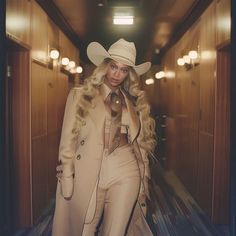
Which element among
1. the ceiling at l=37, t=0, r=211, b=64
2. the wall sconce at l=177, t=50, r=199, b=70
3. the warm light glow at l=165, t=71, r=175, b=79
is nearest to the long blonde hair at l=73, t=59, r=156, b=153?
the ceiling at l=37, t=0, r=211, b=64

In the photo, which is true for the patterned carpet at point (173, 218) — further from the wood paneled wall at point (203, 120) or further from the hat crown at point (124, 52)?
the hat crown at point (124, 52)

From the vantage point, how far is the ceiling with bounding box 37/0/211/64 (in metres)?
5.64

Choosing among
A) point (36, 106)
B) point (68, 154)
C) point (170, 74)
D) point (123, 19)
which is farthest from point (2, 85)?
point (170, 74)

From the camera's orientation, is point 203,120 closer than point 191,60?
Yes

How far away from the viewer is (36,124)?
4.61m

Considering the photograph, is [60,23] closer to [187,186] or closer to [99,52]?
[187,186]

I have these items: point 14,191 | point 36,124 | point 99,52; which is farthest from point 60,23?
point 99,52

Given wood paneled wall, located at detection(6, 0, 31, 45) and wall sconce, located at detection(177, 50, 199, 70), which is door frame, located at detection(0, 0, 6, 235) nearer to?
wood paneled wall, located at detection(6, 0, 31, 45)

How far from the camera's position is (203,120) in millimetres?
5059

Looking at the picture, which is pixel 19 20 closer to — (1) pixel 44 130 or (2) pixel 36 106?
(2) pixel 36 106

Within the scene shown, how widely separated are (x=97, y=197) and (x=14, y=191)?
184cm

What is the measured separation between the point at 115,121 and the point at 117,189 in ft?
1.58

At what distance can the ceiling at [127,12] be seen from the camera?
5645 mm

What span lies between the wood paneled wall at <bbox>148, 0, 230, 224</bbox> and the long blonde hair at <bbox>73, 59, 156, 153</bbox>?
4.68 ft
